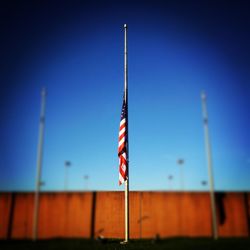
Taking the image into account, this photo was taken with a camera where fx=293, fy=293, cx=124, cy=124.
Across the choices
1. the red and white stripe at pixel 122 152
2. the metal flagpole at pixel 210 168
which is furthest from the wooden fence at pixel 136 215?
the red and white stripe at pixel 122 152

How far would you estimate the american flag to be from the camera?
11137 mm

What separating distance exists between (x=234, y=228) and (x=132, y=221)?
18.9 ft

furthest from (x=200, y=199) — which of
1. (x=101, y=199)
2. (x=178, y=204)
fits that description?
(x=101, y=199)

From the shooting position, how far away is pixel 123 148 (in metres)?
11.4

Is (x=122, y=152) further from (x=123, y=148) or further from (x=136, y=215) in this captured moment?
(x=136, y=215)

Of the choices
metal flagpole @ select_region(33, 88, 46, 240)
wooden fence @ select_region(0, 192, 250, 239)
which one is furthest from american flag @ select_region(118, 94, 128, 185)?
metal flagpole @ select_region(33, 88, 46, 240)

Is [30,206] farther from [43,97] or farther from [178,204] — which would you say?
[178,204]

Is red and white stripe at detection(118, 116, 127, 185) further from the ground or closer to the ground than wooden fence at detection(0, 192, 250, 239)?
further from the ground

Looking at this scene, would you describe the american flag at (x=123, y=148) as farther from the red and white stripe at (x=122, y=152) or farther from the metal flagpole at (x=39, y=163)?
the metal flagpole at (x=39, y=163)

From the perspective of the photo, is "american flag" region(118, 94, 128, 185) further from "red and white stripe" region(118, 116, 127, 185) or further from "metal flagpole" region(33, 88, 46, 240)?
"metal flagpole" region(33, 88, 46, 240)

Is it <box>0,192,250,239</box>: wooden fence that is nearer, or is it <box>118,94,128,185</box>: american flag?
<box>118,94,128,185</box>: american flag

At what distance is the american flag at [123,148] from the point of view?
11.1 meters

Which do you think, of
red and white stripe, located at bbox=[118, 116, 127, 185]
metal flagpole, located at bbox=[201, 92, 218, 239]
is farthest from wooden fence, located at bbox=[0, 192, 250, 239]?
red and white stripe, located at bbox=[118, 116, 127, 185]

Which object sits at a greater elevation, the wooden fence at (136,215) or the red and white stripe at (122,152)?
the red and white stripe at (122,152)
